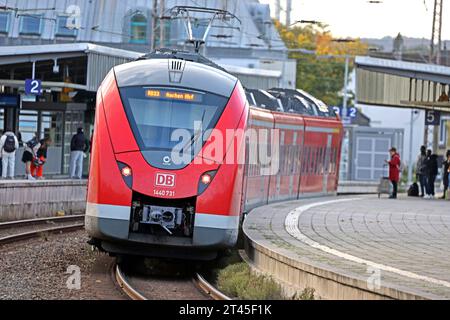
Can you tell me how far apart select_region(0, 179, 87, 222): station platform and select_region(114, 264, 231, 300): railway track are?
9104 millimetres

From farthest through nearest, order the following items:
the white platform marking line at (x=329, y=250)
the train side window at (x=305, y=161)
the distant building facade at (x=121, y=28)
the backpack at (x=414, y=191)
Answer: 1. the distant building facade at (x=121, y=28)
2. the backpack at (x=414, y=191)
3. the train side window at (x=305, y=161)
4. the white platform marking line at (x=329, y=250)

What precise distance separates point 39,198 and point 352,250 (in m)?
12.5

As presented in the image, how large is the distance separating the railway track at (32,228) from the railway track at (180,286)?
15.6 feet

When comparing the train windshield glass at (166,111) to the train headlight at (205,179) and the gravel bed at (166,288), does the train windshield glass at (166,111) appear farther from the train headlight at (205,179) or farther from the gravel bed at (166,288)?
the gravel bed at (166,288)

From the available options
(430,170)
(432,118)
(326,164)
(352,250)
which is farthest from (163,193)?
(432,118)

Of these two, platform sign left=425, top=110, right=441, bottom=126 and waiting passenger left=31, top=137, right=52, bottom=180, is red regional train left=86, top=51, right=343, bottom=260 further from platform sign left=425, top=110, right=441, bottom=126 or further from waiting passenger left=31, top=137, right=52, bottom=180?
platform sign left=425, top=110, right=441, bottom=126

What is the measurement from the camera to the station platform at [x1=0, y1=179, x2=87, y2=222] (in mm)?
24344

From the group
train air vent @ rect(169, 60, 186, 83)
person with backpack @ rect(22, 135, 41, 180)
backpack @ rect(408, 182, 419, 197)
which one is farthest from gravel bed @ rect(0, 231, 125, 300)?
backpack @ rect(408, 182, 419, 197)

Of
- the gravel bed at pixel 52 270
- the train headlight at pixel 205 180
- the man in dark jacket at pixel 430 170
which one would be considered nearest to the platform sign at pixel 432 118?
the man in dark jacket at pixel 430 170

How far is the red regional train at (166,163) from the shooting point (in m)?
14.5

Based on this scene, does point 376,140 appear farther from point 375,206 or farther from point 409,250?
point 409,250

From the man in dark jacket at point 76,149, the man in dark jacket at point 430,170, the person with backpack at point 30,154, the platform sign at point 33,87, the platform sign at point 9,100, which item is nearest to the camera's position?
the person with backpack at point 30,154
